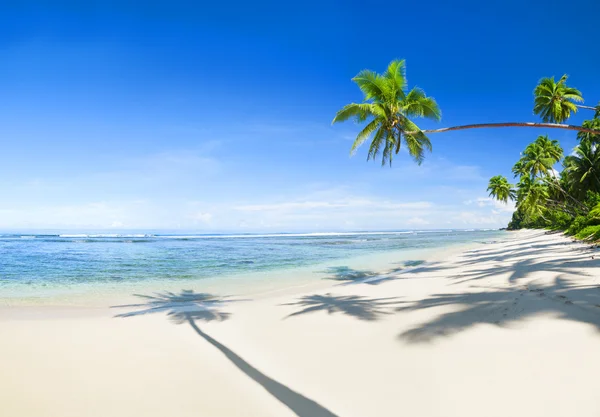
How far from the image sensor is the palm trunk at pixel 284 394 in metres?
2.90

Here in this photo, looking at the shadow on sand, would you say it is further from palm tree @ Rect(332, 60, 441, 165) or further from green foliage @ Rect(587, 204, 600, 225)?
green foliage @ Rect(587, 204, 600, 225)

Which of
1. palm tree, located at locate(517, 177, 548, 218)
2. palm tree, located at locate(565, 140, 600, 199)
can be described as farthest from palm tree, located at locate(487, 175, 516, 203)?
palm tree, located at locate(565, 140, 600, 199)

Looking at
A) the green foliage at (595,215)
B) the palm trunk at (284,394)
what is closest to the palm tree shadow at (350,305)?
the palm trunk at (284,394)

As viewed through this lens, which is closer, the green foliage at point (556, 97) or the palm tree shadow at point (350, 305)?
the palm tree shadow at point (350, 305)

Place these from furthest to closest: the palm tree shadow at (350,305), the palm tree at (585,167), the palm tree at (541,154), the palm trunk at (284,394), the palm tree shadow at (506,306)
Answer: the palm tree at (541,154)
the palm tree at (585,167)
the palm tree shadow at (350,305)
the palm tree shadow at (506,306)
the palm trunk at (284,394)

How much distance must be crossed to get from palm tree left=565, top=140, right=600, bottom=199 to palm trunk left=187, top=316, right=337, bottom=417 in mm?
35888

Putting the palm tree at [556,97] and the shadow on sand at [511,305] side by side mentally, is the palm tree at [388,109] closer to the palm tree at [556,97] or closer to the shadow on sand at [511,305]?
the shadow on sand at [511,305]

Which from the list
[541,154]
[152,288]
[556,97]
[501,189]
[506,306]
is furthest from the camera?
[501,189]

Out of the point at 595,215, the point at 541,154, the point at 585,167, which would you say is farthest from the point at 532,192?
the point at 595,215

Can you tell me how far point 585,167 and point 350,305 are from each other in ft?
115

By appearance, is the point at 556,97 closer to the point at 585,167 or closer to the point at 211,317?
the point at 585,167

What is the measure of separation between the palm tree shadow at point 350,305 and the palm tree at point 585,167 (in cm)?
3201

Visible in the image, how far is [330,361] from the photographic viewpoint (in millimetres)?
3965

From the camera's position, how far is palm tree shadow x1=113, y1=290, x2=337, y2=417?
3024mm
